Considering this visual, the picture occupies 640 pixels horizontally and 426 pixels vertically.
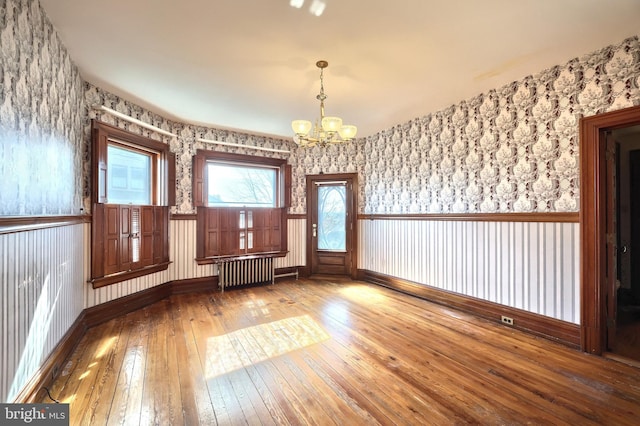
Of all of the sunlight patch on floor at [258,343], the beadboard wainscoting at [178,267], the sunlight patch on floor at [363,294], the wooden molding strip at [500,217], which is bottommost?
the sunlight patch on floor at [363,294]

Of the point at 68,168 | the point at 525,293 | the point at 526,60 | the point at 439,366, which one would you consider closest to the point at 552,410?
the point at 439,366

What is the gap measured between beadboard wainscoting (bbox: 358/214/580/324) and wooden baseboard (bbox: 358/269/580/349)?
0.06 meters

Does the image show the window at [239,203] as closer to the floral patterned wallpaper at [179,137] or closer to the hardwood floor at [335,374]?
the floral patterned wallpaper at [179,137]

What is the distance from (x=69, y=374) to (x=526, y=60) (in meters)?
4.78

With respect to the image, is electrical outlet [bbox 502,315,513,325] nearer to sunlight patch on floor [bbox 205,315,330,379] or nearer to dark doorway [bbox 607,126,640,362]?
dark doorway [bbox 607,126,640,362]

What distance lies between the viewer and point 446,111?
3910 mm

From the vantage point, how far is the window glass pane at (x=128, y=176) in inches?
140

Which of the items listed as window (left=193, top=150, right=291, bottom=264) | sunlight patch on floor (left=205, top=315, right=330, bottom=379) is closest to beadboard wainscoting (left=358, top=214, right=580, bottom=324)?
sunlight patch on floor (left=205, top=315, right=330, bottom=379)

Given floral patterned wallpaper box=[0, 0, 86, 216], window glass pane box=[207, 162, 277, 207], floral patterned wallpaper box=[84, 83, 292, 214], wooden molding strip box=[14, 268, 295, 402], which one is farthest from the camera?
window glass pane box=[207, 162, 277, 207]

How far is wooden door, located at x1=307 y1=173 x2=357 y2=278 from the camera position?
546cm

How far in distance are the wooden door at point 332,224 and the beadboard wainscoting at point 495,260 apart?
773 mm

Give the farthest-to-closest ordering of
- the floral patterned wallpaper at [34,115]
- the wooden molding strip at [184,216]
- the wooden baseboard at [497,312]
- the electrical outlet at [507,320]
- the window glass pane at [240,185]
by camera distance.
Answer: the window glass pane at [240,185] → the wooden molding strip at [184,216] → the electrical outlet at [507,320] → the wooden baseboard at [497,312] → the floral patterned wallpaper at [34,115]

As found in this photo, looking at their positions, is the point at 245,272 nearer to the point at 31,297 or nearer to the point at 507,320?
the point at 31,297

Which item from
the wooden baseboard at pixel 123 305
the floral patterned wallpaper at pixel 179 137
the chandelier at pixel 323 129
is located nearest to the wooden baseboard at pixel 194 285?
the wooden baseboard at pixel 123 305
